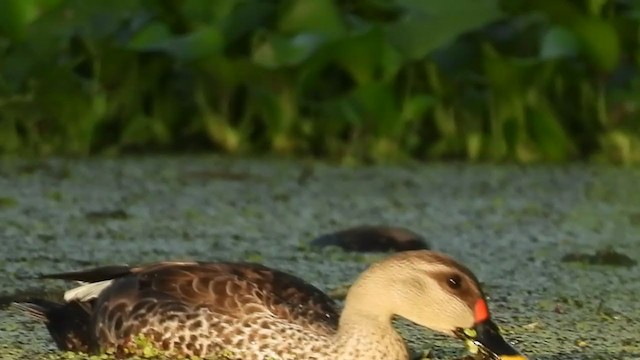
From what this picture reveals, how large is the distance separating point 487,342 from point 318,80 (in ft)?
8.82

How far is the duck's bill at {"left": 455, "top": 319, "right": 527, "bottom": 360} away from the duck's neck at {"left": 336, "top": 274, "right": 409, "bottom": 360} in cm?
10

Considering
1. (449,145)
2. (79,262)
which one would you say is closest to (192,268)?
(79,262)

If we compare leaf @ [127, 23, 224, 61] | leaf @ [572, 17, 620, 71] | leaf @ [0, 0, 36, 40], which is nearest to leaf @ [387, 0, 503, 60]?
leaf @ [572, 17, 620, 71]

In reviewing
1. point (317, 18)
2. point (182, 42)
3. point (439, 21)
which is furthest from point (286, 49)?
point (439, 21)

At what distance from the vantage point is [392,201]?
4.40 metres

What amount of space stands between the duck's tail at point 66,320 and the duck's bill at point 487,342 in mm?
584

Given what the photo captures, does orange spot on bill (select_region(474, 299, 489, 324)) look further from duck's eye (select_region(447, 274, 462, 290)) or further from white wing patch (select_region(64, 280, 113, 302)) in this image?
white wing patch (select_region(64, 280, 113, 302))

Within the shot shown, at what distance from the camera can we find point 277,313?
2.57 metres

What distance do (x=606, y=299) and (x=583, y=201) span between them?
3.95ft

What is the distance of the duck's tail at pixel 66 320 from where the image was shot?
106 inches

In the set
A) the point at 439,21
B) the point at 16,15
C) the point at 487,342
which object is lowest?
the point at 487,342

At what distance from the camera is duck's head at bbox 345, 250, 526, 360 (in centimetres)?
247

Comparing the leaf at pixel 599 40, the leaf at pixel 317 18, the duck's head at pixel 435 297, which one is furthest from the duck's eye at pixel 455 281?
the leaf at pixel 599 40

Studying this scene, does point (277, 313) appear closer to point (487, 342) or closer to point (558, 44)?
point (487, 342)
